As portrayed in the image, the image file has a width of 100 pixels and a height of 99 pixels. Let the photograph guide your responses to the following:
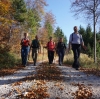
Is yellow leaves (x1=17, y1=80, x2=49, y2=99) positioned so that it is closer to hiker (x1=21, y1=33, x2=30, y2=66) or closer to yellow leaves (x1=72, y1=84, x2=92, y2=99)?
yellow leaves (x1=72, y1=84, x2=92, y2=99)

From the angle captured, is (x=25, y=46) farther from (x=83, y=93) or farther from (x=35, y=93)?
(x=83, y=93)

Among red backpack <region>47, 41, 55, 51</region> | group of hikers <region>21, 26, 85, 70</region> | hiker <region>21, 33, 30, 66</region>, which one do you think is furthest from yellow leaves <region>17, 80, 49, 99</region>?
red backpack <region>47, 41, 55, 51</region>

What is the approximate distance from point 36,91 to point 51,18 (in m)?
63.1

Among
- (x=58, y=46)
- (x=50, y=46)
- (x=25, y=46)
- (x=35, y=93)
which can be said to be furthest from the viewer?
(x=58, y=46)

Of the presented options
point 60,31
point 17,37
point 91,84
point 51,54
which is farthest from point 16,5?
point 60,31

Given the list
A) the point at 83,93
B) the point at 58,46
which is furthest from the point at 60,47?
the point at 83,93

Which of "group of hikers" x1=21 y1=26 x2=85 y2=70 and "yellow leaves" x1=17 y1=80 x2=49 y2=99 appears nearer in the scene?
"yellow leaves" x1=17 y1=80 x2=49 y2=99

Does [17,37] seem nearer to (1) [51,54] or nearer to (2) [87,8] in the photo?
(2) [87,8]

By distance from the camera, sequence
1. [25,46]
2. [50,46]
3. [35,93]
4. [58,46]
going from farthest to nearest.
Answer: [58,46] → [50,46] → [25,46] → [35,93]

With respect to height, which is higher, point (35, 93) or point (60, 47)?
point (60, 47)

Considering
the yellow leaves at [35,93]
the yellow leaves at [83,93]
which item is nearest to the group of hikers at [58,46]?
the yellow leaves at [83,93]

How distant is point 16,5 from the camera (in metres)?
40.3

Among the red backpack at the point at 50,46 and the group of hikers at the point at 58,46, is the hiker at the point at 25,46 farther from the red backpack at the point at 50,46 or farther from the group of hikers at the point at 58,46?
the red backpack at the point at 50,46

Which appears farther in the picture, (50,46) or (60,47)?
(60,47)
